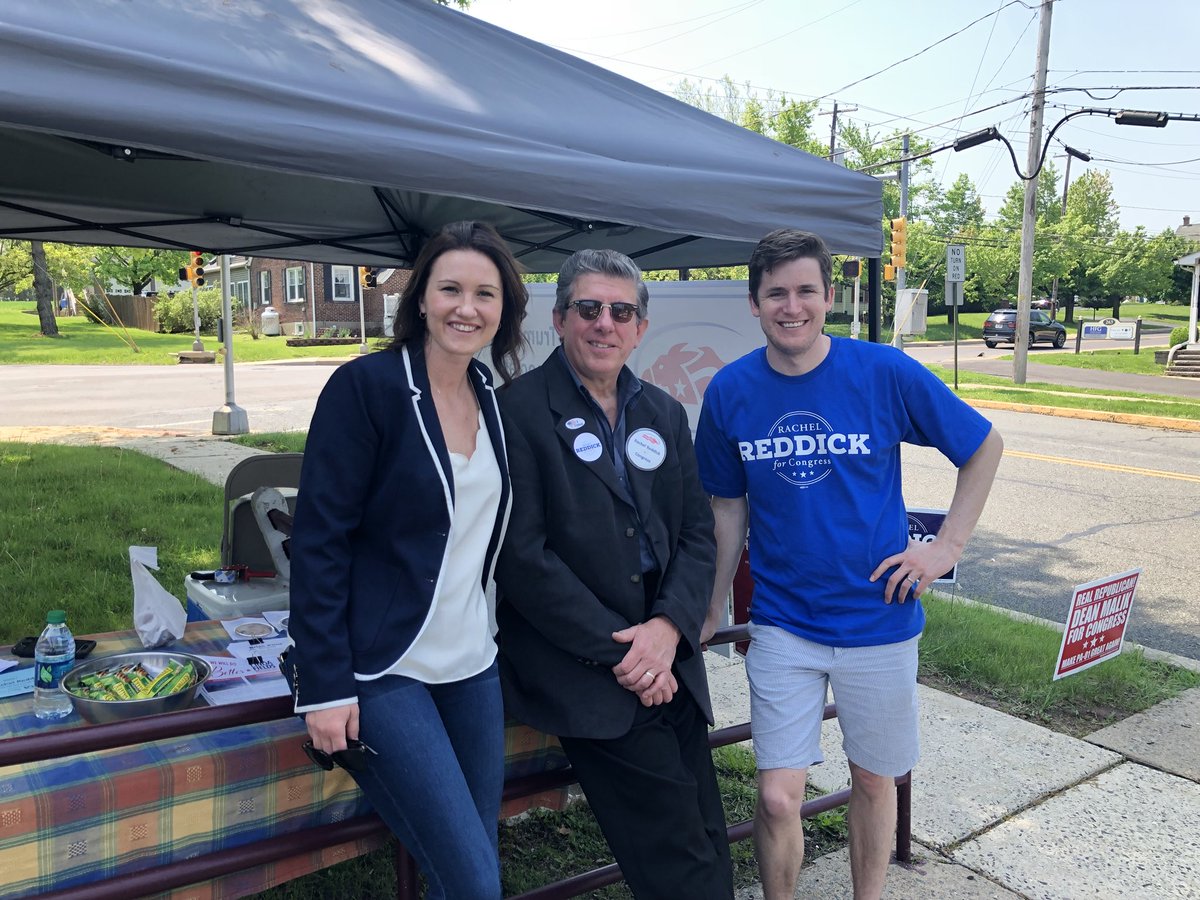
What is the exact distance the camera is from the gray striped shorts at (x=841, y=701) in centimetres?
245

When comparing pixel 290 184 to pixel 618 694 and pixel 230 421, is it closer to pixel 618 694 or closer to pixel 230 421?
pixel 618 694

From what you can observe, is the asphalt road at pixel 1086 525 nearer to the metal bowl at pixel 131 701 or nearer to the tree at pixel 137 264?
the metal bowl at pixel 131 701

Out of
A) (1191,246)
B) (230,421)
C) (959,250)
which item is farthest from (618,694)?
(1191,246)

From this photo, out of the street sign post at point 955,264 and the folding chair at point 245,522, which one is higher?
the street sign post at point 955,264

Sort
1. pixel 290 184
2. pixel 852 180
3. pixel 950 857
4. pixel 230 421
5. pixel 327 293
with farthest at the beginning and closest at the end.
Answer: pixel 327 293 < pixel 230 421 < pixel 290 184 < pixel 852 180 < pixel 950 857

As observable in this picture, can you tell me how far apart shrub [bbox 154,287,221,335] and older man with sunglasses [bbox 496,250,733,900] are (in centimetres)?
4300

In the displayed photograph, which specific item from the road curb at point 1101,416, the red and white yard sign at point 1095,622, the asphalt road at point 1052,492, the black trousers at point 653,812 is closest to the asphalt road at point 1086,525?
the asphalt road at point 1052,492

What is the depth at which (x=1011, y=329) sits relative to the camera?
4084cm

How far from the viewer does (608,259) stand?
231cm

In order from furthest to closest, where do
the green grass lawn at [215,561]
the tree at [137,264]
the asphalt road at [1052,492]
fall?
the tree at [137,264] < the asphalt road at [1052,492] < the green grass lawn at [215,561]

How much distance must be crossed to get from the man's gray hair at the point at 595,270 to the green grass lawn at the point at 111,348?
86.6 ft

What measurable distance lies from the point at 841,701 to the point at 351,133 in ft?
6.49

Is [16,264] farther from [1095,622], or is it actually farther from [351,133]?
[1095,622]

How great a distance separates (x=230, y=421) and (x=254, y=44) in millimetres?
11589
